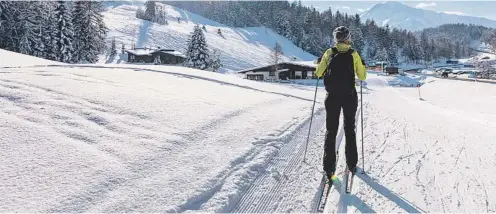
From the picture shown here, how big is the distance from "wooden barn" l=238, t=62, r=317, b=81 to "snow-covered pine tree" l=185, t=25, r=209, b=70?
11.4 meters

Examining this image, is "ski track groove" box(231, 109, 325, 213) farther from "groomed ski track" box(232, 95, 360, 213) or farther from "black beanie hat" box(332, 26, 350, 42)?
"black beanie hat" box(332, 26, 350, 42)

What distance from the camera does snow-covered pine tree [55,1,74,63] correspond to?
4840cm

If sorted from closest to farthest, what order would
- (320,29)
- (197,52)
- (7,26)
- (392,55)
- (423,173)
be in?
(423,173) < (7,26) < (197,52) < (392,55) < (320,29)

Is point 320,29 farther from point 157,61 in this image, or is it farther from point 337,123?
point 337,123

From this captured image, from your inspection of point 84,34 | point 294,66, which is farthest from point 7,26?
point 294,66

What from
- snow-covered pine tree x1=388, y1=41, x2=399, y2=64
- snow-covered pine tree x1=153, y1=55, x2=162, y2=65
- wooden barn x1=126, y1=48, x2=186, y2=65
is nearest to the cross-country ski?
snow-covered pine tree x1=153, y1=55, x2=162, y2=65

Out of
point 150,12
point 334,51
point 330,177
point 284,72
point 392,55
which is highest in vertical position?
point 150,12

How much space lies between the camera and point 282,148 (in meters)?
7.42

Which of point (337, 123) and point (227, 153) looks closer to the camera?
point (337, 123)

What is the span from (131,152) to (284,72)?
68310mm

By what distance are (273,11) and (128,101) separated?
551 feet

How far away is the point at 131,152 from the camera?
5660 mm

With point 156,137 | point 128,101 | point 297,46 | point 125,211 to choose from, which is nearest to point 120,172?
point 125,211

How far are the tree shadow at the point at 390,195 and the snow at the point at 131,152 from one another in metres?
0.80
